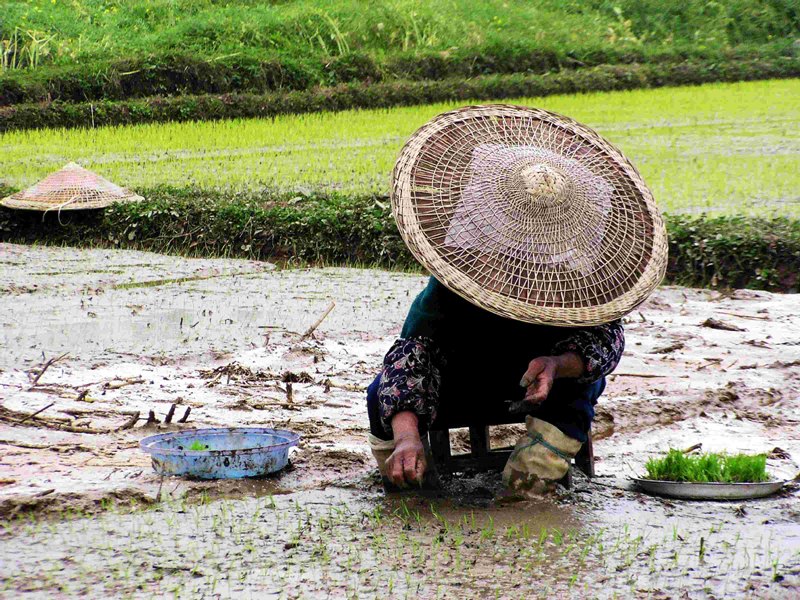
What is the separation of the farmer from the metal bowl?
31cm

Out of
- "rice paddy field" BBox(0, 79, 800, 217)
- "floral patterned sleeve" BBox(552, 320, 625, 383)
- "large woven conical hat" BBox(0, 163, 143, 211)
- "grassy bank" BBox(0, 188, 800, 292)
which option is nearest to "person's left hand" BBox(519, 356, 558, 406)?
"floral patterned sleeve" BBox(552, 320, 625, 383)

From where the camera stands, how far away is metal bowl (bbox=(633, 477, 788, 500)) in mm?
3209

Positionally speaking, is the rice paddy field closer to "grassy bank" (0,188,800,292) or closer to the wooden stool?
"grassy bank" (0,188,800,292)

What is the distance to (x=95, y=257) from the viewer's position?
839 centimetres

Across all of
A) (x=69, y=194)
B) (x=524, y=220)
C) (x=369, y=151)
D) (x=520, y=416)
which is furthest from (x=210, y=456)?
(x=369, y=151)

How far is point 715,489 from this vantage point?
10.6 ft

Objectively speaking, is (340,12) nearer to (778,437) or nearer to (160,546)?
(778,437)

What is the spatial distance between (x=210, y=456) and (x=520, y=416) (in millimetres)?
879

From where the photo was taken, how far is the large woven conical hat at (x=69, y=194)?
9.03 metres

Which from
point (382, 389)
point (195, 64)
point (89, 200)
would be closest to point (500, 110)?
point (382, 389)

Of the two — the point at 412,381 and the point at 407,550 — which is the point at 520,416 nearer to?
the point at 412,381

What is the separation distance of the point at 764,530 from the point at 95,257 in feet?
20.9

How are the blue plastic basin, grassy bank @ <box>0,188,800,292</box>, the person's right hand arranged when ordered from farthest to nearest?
grassy bank @ <box>0,188,800,292</box> → the blue plastic basin → the person's right hand

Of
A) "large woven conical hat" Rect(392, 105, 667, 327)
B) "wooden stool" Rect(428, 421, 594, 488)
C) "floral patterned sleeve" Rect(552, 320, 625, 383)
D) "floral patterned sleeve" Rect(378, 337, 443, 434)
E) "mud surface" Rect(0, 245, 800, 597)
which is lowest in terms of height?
"mud surface" Rect(0, 245, 800, 597)
